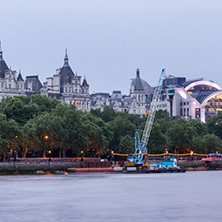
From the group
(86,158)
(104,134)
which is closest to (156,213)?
(86,158)

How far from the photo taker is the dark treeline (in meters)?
144

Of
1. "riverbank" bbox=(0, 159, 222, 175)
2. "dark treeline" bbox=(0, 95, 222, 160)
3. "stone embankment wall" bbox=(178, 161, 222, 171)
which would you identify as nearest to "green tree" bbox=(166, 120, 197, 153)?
"dark treeline" bbox=(0, 95, 222, 160)

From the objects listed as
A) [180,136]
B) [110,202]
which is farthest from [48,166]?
[110,202]

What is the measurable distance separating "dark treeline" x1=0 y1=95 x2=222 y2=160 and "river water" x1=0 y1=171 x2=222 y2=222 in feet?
141

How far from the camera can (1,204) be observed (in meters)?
72.5

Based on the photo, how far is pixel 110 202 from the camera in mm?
74188

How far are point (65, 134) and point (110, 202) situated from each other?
7944cm

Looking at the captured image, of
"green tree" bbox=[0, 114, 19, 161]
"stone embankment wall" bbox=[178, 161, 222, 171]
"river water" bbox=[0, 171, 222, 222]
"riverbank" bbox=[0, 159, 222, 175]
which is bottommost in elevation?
"river water" bbox=[0, 171, 222, 222]

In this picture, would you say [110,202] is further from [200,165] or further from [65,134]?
[200,165]

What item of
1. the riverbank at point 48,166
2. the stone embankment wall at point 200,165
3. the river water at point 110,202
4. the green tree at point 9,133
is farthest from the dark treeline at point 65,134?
the river water at point 110,202

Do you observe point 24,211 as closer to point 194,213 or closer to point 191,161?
point 194,213

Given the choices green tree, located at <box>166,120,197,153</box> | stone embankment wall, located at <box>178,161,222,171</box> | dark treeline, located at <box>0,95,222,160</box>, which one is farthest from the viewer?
green tree, located at <box>166,120,197,153</box>

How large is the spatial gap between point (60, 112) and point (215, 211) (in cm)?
10249

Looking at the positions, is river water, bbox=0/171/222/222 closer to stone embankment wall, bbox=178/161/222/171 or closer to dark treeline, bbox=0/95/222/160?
dark treeline, bbox=0/95/222/160
